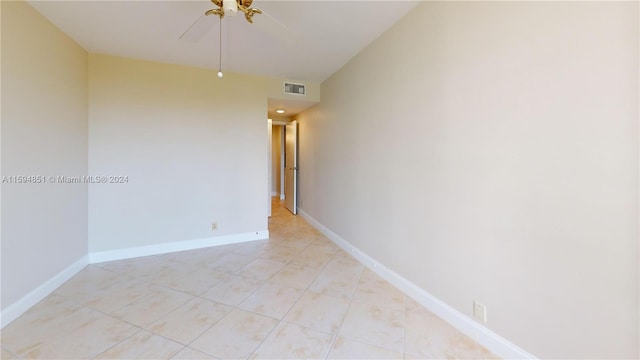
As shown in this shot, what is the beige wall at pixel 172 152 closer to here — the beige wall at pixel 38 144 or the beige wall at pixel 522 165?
the beige wall at pixel 38 144

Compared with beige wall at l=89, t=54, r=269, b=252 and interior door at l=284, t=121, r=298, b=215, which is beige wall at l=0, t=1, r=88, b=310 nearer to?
beige wall at l=89, t=54, r=269, b=252

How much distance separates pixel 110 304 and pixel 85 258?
1265 mm

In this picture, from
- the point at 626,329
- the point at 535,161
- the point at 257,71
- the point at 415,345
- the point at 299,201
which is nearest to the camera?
the point at 626,329

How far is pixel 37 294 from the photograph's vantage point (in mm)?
2215

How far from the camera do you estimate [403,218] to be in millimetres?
2410

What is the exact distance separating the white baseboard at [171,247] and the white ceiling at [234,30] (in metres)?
2.36

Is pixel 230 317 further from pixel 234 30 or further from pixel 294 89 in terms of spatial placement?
pixel 294 89

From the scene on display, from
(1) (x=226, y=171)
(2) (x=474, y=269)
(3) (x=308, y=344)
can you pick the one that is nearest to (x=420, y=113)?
(2) (x=474, y=269)

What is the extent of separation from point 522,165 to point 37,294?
3.76 metres

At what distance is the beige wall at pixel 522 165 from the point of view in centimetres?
112

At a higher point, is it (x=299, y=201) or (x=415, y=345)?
(x=299, y=201)

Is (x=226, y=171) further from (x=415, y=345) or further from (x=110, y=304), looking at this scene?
(x=415, y=345)
